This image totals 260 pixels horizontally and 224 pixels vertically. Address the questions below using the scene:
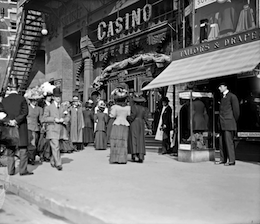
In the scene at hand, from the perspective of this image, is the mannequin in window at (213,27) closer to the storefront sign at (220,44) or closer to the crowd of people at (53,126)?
the storefront sign at (220,44)

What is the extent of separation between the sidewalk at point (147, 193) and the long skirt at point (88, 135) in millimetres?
7208

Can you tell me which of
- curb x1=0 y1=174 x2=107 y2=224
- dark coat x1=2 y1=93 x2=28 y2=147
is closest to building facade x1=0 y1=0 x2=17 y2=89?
dark coat x1=2 y1=93 x2=28 y2=147

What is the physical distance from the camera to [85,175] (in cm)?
758

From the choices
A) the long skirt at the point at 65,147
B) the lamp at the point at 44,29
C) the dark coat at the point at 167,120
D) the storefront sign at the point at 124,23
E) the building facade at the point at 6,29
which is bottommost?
the long skirt at the point at 65,147

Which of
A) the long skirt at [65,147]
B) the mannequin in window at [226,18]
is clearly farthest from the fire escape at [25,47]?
the mannequin in window at [226,18]

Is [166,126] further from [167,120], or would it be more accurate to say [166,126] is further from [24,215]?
[24,215]

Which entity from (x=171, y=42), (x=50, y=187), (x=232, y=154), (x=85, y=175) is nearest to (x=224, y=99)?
(x=232, y=154)

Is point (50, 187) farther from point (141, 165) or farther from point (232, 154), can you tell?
point (232, 154)

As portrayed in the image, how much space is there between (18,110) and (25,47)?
20.1 m

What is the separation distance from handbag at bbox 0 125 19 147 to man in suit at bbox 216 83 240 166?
16.5ft

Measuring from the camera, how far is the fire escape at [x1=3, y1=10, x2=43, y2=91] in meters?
26.1

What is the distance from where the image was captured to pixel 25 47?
26.7 metres

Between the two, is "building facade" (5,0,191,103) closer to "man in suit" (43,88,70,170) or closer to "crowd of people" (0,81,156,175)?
"crowd of people" (0,81,156,175)

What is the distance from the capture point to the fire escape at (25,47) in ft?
85.8
